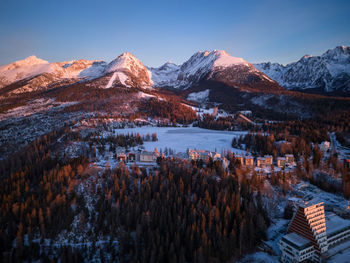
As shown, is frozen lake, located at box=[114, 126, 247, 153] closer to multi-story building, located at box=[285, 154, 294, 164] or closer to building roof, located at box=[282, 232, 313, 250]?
multi-story building, located at box=[285, 154, 294, 164]

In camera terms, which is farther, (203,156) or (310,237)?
(203,156)

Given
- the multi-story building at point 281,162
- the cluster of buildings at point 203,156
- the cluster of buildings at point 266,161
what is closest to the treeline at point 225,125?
the cluster of buildings at point 266,161

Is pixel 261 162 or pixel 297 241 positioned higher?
pixel 261 162

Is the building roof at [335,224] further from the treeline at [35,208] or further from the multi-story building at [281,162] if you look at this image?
the treeline at [35,208]

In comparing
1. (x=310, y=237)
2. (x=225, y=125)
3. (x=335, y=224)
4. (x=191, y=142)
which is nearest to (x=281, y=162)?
(x=335, y=224)

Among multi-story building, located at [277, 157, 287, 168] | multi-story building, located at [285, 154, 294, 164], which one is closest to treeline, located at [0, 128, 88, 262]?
multi-story building, located at [277, 157, 287, 168]

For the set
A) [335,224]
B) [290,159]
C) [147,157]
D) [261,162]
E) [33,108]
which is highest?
[33,108]

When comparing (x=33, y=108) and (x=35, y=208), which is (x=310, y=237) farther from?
(x=33, y=108)
